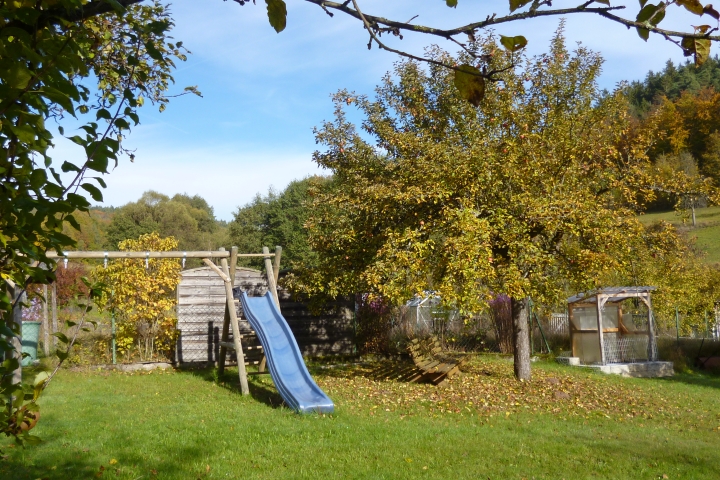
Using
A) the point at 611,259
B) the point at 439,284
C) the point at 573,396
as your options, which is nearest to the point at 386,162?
the point at 439,284

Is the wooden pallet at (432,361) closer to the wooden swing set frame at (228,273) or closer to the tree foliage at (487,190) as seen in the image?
the tree foliage at (487,190)

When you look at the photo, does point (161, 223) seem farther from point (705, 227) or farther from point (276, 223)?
point (705, 227)

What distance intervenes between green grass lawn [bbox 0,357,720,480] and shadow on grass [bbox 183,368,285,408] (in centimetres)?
5

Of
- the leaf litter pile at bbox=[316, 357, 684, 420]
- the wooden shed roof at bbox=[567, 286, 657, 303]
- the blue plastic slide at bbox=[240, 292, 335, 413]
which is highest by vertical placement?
the wooden shed roof at bbox=[567, 286, 657, 303]

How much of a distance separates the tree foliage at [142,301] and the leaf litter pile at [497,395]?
3.47 meters

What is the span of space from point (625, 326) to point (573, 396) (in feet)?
20.8

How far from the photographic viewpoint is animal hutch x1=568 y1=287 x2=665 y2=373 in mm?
15023

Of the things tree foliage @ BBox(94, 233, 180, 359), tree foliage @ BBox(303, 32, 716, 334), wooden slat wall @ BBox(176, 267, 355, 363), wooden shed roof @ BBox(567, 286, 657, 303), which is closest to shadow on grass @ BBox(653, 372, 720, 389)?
wooden shed roof @ BBox(567, 286, 657, 303)

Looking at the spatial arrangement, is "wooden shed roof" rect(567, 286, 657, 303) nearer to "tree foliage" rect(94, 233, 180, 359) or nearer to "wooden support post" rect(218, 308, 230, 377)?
"wooden support post" rect(218, 308, 230, 377)

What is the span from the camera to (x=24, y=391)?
6.97 ft

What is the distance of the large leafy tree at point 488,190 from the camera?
9828mm

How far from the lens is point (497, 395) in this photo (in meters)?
10.2

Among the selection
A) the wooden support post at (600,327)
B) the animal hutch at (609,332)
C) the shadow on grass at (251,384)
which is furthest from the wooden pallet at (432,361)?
the animal hutch at (609,332)

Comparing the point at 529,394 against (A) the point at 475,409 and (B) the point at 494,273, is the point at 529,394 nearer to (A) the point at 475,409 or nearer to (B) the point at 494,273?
(A) the point at 475,409
